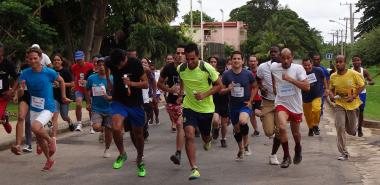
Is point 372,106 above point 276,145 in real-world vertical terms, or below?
below

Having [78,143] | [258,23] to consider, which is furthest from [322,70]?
[258,23]

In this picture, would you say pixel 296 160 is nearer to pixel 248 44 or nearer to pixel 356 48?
pixel 356 48

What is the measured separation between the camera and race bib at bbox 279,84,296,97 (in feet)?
31.8

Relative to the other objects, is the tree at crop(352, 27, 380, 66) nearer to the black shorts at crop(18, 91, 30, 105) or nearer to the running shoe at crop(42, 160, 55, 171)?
the black shorts at crop(18, 91, 30, 105)

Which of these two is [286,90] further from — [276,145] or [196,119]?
[196,119]

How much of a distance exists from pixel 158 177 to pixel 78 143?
476 cm

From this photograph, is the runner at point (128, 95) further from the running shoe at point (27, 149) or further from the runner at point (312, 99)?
the runner at point (312, 99)

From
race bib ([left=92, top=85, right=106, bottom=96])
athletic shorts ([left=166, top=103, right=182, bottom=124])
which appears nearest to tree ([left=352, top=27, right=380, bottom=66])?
athletic shorts ([left=166, top=103, right=182, bottom=124])

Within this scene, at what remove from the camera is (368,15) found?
283 feet

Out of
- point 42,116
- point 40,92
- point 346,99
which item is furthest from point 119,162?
point 346,99

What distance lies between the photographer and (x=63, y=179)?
28.9 ft

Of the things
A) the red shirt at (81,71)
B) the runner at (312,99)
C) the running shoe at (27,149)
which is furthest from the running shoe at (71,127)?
the runner at (312,99)

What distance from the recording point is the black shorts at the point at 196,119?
916cm

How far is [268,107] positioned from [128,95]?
9.88ft
